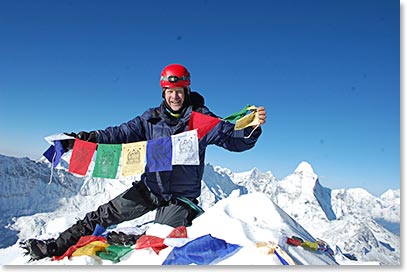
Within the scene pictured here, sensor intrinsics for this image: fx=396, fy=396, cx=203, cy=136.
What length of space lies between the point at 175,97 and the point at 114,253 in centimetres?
181

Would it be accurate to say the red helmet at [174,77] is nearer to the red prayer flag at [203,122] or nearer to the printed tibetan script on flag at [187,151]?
the red prayer flag at [203,122]

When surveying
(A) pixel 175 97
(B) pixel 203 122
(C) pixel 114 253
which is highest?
(A) pixel 175 97

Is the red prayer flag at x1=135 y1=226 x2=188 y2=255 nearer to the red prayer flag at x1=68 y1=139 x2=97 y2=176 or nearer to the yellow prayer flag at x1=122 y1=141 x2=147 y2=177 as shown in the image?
the yellow prayer flag at x1=122 y1=141 x2=147 y2=177

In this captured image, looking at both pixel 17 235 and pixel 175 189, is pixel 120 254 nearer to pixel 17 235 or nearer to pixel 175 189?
pixel 175 189

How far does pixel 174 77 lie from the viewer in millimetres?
4395

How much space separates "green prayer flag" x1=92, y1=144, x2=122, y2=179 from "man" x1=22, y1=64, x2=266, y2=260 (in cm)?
11

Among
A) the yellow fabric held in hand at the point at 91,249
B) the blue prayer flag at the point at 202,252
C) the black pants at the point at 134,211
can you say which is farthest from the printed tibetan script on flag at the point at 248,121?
the yellow fabric held in hand at the point at 91,249

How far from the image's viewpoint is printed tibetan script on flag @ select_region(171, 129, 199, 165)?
440 cm

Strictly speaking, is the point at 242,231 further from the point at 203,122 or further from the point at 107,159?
the point at 107,159

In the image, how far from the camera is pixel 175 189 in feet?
15.0

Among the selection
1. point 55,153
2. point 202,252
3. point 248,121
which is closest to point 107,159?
point 55,153

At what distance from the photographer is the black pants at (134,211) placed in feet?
14.0

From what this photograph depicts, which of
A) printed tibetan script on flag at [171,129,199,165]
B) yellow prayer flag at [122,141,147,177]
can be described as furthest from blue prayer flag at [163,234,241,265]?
yellow prayer flag at [122,141,147,177]

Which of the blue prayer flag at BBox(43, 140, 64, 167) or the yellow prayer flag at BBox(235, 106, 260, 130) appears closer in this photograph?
the yellow prayer flag at BBox(235, 106, 260, 130)
